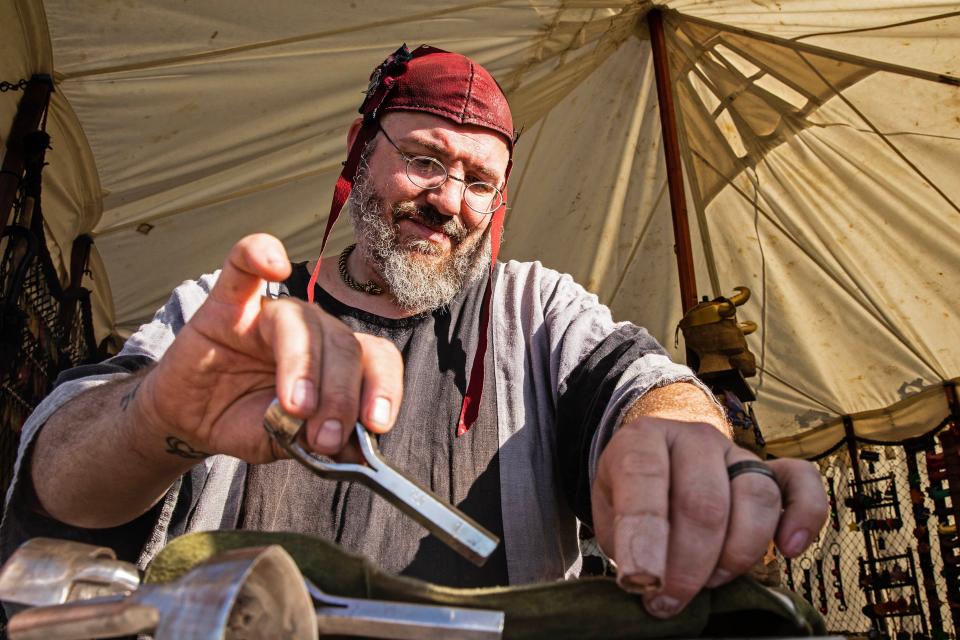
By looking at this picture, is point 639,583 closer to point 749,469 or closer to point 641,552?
point 641,552

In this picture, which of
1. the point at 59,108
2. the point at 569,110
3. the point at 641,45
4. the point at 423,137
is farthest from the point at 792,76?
the point at 59,108

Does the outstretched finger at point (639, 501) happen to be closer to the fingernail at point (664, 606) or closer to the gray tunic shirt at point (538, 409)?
the fingernail at point (664, 606)

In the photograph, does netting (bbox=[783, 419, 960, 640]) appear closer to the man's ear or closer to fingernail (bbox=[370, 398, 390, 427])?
the man's ear

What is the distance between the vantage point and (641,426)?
709mm

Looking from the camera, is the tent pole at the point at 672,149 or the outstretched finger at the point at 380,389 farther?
the tent pole at the point at 672,149

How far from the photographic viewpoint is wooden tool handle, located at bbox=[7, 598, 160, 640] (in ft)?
1.43

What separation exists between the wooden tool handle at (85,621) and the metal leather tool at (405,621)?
4.4 inches

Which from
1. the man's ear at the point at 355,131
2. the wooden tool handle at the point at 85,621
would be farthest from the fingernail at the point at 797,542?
the man's ear at the point at 355,131

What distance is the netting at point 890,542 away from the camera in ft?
15.4

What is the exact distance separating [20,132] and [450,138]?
169 centimetres

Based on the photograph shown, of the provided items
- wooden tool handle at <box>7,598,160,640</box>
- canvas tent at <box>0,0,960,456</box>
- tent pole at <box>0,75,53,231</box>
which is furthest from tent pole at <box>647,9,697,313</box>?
wooden tool handle at <box>7,598,160,640</box>

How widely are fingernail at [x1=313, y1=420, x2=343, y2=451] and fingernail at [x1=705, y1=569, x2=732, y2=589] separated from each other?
0.32 metres

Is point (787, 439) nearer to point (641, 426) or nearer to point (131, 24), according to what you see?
point (131, 24)

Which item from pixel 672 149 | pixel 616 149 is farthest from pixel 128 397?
pixel 616 149
